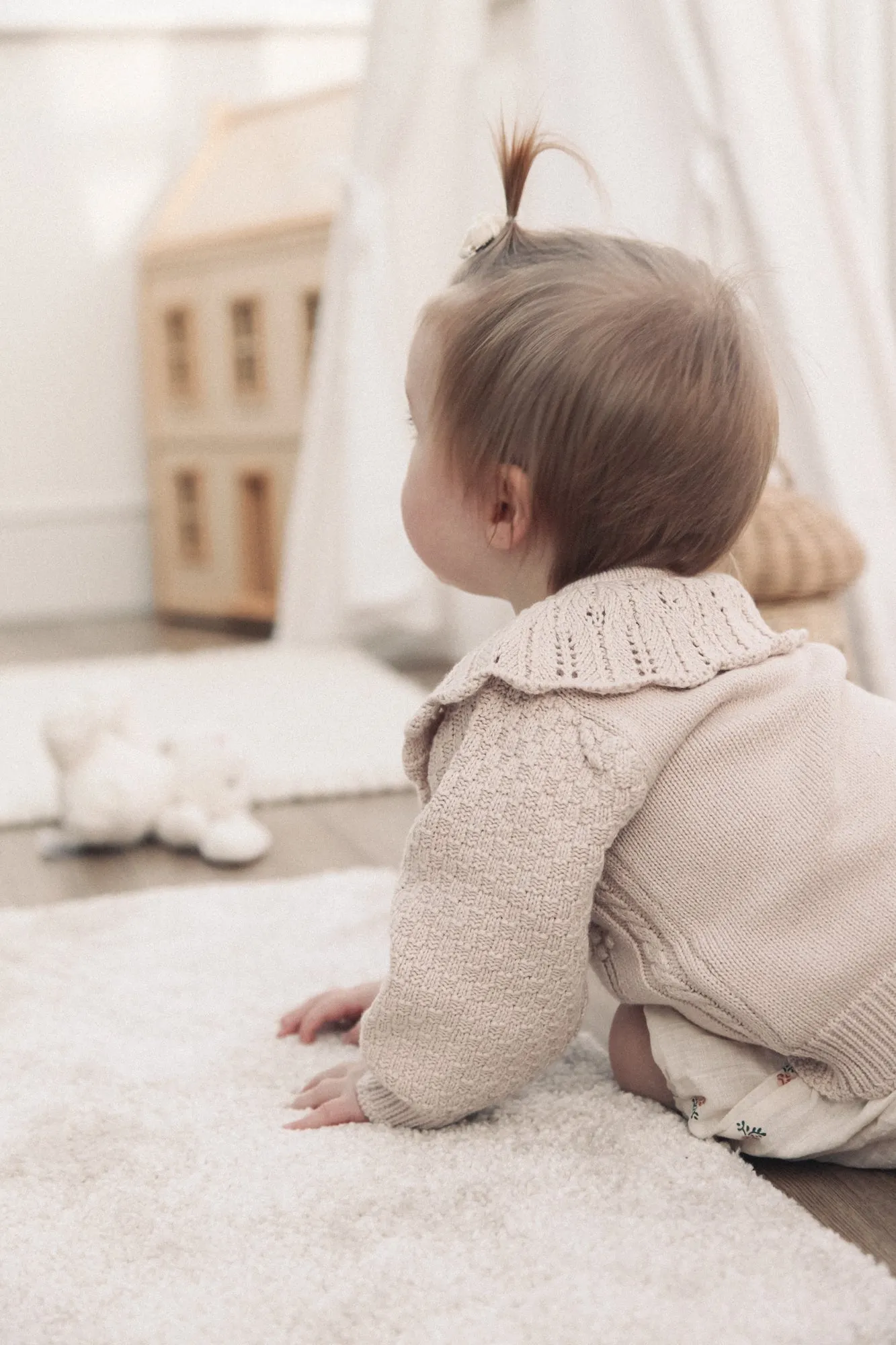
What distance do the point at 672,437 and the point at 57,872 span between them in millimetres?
846

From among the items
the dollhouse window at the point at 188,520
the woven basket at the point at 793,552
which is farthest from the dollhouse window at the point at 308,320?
the woven basket at the point at 793,552

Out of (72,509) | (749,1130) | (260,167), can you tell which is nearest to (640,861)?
(749,1130)

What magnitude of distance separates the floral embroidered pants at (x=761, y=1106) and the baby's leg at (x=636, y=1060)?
→ 0.07ft

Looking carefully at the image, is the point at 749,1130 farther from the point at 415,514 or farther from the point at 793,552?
the point at 793,552

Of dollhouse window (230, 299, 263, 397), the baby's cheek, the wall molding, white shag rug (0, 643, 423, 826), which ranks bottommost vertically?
the wall molding

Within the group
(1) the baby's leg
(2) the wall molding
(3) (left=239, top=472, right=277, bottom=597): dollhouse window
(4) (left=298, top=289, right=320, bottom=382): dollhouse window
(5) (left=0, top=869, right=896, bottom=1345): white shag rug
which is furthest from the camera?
(2) the wall molding

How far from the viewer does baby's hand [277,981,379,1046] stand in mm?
955

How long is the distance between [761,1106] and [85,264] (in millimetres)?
2871

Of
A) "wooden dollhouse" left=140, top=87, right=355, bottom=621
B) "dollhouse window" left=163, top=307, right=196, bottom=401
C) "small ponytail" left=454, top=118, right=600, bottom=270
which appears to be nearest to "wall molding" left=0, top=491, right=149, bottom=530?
"wooden dollhouse" left=140, top=87, right=355, bottom=621

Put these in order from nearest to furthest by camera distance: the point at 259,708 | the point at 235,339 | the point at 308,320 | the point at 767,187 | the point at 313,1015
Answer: the point at 313,1015
the point at 767,187
the point at 259,708
the point at 308,320
the point at 235,339

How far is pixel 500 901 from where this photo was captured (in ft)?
2.47

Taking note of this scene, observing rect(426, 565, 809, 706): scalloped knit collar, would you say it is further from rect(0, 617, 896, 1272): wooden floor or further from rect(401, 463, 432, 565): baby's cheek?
rect(0, 617, 896, 1272): wooden floor

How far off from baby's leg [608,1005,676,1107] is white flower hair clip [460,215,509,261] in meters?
0.45

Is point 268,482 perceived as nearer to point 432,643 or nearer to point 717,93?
point 432,643
